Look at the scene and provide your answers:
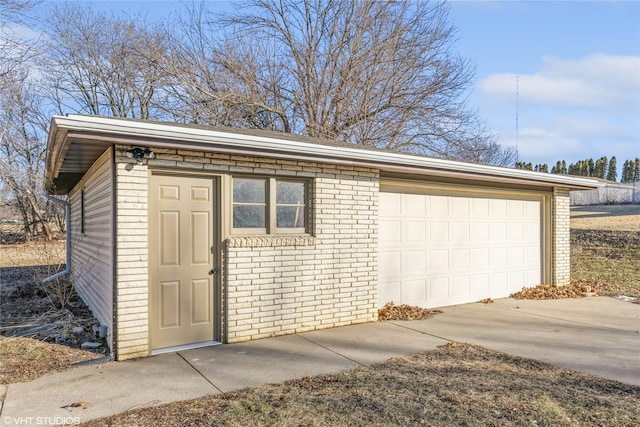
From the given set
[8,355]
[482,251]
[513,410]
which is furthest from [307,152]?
[482,251]

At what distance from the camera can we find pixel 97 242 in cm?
685

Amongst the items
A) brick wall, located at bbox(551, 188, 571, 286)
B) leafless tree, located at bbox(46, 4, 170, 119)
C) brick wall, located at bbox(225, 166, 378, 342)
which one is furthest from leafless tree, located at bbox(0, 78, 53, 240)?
brick wall, located at bbox(551, 188, 571, 286)

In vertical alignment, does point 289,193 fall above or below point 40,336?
above

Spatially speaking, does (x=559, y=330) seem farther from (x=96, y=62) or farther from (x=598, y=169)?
(x=598, y=169)

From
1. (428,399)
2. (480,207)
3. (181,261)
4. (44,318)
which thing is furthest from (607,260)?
(44,318)

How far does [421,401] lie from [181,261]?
131 inches

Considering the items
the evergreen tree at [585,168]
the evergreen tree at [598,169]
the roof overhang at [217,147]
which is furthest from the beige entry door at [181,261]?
the evergreen tree at [598,169]

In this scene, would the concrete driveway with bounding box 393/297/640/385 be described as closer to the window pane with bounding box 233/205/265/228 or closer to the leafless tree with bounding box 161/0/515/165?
the window pane with bounding box 233/205/265/228

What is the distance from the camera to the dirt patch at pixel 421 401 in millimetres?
3541

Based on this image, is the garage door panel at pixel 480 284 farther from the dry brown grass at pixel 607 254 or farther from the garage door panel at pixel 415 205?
the dry brown grass at pixel 607 254

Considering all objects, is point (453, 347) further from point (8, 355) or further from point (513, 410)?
point (8, 355)

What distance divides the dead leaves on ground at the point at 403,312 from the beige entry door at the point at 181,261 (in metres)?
3.07

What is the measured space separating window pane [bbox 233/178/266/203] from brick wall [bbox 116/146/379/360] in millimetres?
164

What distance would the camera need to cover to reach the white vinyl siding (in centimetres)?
552
